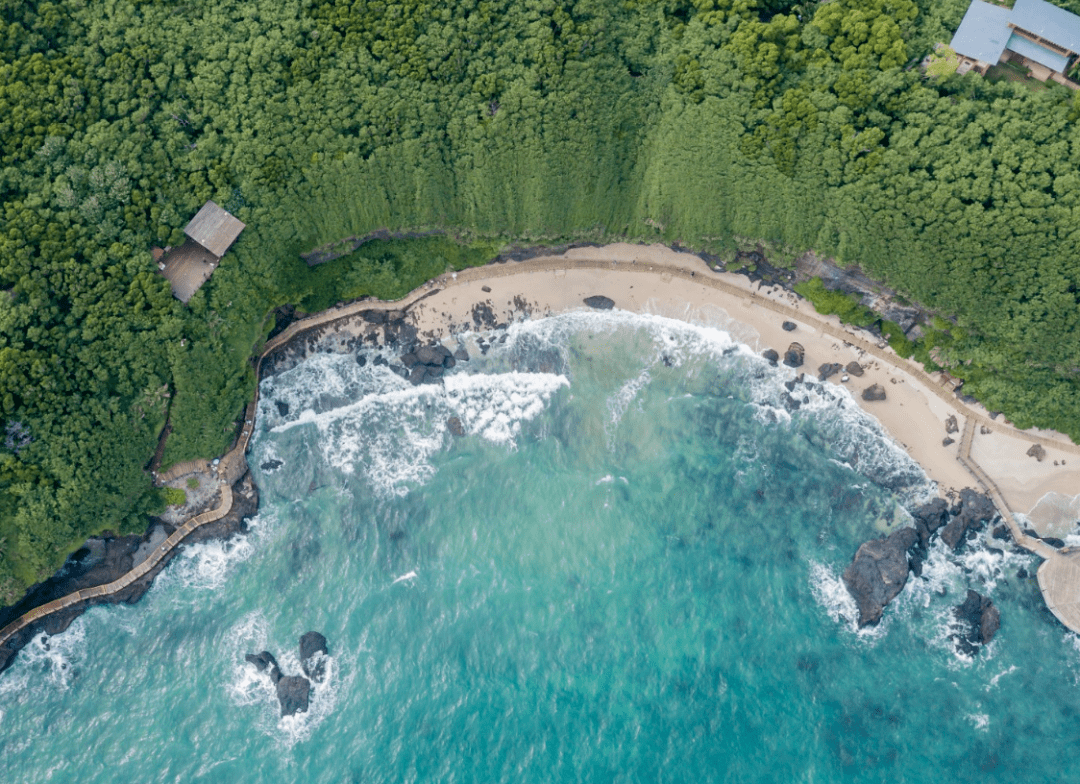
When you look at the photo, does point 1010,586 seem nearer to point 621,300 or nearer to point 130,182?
point 621,300

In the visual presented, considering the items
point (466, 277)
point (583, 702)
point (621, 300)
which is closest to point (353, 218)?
point (466, 277)

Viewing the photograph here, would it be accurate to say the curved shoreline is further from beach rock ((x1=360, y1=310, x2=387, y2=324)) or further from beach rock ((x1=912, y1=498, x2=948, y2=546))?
beach rock ((x1=912, y1=498, x2=948, y2=546))

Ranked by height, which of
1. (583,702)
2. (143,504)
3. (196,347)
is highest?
(196,347)

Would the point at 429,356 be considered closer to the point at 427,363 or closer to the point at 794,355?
the point at 427,363

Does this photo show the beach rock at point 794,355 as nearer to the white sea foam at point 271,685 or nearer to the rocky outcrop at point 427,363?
the rocky outcrop at point 427,363

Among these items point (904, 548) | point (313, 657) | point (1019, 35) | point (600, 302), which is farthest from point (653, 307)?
point (313, 657)

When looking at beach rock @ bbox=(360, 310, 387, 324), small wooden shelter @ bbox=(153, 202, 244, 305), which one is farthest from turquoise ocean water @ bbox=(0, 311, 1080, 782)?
small wooden shelter @ bbox=(153, 202, 244, 305)
